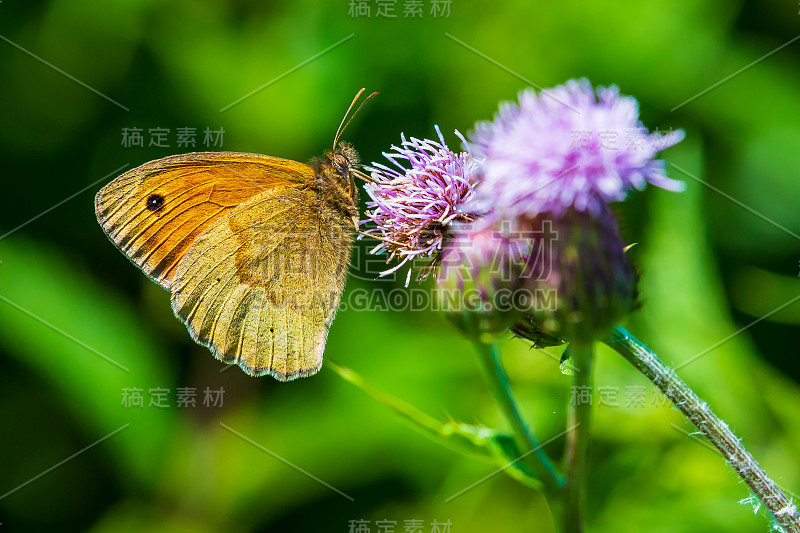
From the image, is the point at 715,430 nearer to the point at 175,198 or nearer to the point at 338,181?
the point at 338,181

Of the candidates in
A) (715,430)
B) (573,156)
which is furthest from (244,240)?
(715,430)

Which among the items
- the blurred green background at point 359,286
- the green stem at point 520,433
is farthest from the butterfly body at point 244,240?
the green stem at point 520,433

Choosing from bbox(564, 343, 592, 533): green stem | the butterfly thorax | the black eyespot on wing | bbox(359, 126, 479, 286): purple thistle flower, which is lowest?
bbox(564, 343, 592, 533): green stem

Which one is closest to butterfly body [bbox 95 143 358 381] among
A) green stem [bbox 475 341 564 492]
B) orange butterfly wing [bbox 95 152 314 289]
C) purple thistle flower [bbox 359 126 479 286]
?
orange butterfly wing [bbox 95 152 314 289]

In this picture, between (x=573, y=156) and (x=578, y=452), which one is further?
(x=573, y=156)

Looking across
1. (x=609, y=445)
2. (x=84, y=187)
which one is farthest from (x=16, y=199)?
(x=609, y=445)

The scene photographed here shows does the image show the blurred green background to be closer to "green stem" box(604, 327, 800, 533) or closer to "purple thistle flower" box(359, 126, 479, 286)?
"purple thistle flower" box(359, 126, 479, 286)
